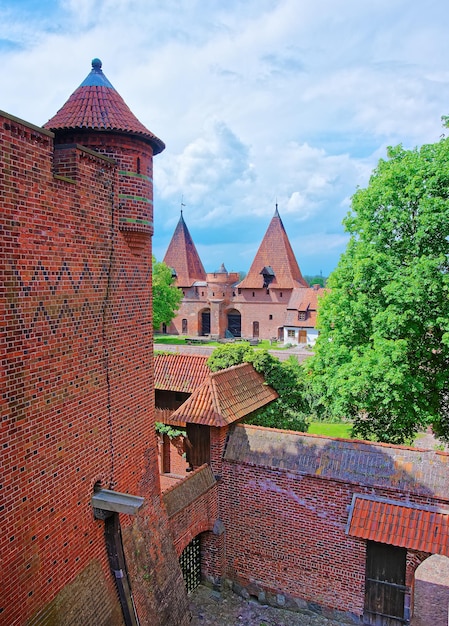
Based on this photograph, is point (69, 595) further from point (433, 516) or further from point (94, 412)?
point (433, 516)

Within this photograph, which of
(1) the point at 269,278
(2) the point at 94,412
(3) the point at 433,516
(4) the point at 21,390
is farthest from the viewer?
(1) the point at 269,278

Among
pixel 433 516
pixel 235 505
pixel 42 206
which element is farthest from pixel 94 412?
pixel 433 516

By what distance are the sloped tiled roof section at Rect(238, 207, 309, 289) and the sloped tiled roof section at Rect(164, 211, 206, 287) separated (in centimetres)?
787

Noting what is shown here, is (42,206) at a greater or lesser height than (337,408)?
greater

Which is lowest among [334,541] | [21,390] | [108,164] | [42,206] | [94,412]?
[334,541]

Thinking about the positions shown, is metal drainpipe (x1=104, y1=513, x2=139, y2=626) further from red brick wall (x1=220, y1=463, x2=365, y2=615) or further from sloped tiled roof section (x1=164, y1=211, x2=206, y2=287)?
sloped tiled roof section (x1=164, y1=211, x2=206, y2=287)

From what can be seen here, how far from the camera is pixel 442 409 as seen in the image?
12.7 metres

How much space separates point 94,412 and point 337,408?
292 inches

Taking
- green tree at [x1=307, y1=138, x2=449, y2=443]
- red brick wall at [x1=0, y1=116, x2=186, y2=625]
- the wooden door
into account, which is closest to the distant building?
A: green tree at [x1=307, y1=138, x2=449, y2=443]

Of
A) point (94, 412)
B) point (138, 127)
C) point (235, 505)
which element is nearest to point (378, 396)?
point (235, 505)

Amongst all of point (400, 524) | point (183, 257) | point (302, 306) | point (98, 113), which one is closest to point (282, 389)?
point (400, 524)

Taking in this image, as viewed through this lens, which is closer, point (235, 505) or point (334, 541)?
point (334, 541)

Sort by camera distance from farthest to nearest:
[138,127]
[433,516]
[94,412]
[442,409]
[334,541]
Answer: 1. [442,409]
2. [334,541]
3. [433,516]
4. [138,127]
5. [94,412]

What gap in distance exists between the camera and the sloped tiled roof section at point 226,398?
10812 mm
